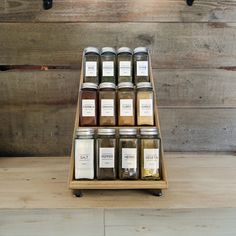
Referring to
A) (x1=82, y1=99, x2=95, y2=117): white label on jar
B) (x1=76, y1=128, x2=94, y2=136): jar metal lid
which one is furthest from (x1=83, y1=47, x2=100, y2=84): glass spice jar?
(x1=76, y1=128, x2=94, y2=136): jar metal lid

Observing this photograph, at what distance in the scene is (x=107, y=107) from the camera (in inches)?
55.4

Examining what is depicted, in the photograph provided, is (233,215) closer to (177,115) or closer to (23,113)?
(177,115)

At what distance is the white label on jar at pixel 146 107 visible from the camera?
4.64 ft

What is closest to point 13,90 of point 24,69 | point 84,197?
point 24,69

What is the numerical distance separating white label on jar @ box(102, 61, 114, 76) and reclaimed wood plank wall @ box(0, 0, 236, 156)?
321 millimetres

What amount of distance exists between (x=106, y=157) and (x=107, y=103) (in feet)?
0.67

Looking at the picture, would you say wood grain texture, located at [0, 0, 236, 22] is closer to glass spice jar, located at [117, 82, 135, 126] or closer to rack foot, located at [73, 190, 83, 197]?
glass spice jar, located at [117, 82, 135, 126]

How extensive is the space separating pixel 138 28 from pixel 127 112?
0.53 metres

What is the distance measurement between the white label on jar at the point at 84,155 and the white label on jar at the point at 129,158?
0.11 meters

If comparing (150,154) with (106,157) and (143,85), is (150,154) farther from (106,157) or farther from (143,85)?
(143,85)

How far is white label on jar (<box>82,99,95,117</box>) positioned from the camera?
1405 millimetres

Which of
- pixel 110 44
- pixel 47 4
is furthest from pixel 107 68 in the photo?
pixel 47 4

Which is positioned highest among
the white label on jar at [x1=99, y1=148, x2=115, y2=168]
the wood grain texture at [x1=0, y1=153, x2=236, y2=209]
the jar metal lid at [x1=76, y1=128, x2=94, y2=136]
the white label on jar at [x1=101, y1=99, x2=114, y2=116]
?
the white label on jar at [x1=101, y1=99, x2=114, y2=116]

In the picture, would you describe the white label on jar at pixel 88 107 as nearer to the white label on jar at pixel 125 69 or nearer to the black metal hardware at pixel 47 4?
the white label on jar at pixel 125 69
